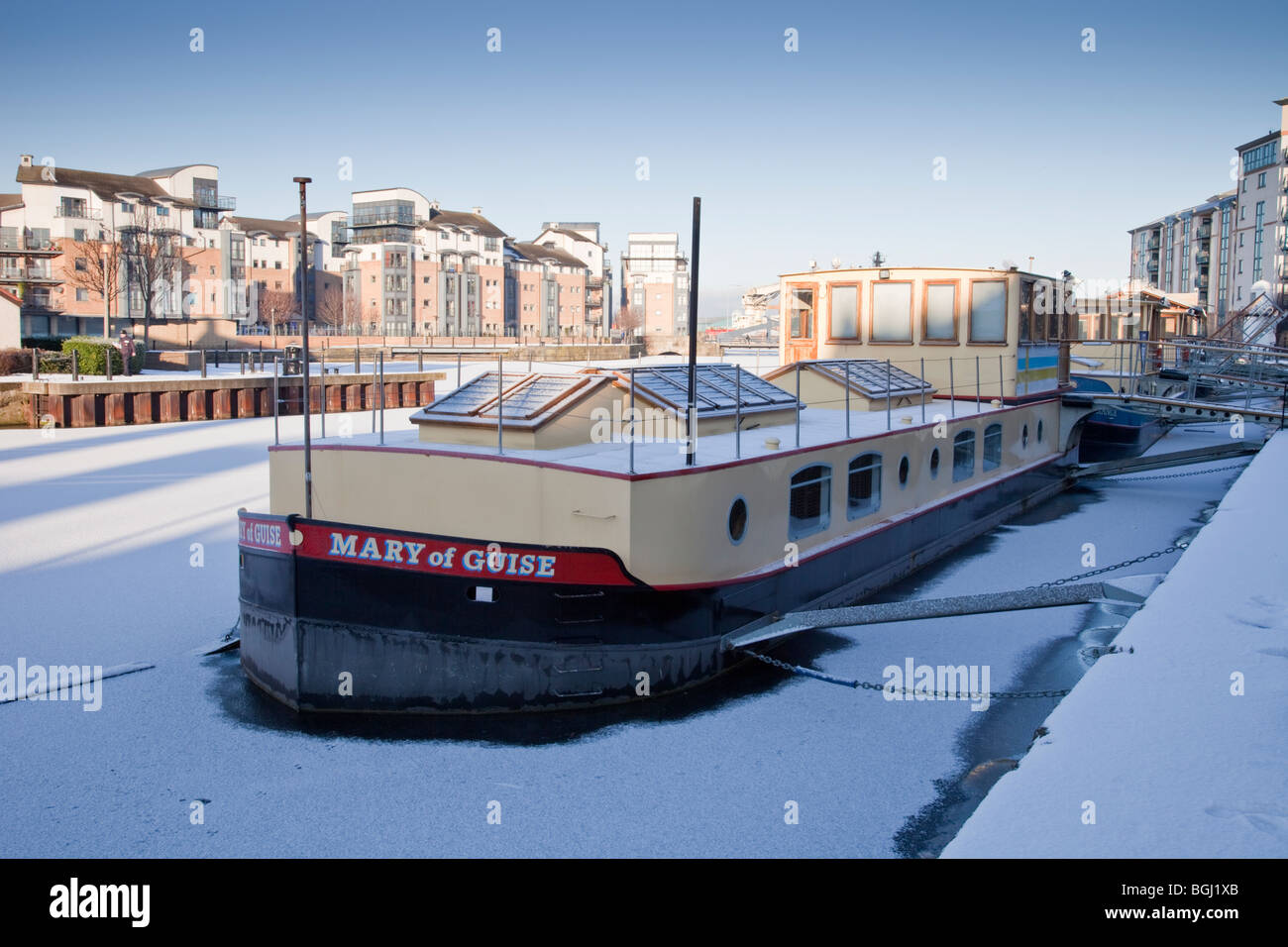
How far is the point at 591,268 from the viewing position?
392 ft

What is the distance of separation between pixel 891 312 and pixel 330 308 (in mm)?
76707

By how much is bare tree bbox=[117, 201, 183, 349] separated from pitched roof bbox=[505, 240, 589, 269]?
3653cm

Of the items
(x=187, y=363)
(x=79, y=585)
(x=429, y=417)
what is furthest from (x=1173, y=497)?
(x=187, y=363)

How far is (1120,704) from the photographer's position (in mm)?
6594

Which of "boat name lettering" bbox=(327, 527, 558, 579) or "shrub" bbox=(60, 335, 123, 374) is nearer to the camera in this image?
"boat name lettering" bbox=(327, 527, 558, 579)

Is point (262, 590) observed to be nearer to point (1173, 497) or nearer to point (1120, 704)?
point (1120, 704)

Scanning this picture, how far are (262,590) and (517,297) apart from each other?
95.1 meters

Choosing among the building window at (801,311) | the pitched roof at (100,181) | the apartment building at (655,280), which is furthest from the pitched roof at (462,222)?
the building window at (801,311)

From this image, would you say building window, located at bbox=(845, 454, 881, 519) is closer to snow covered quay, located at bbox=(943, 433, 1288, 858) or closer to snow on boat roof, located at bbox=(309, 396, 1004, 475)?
snow on boat roof, located at bbox=(309, 396, 1004, 475)

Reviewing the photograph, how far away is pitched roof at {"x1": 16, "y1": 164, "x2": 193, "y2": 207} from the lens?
67.9 m

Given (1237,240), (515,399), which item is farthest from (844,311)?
(1237,240)

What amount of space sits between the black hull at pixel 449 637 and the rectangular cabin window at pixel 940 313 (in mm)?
10464

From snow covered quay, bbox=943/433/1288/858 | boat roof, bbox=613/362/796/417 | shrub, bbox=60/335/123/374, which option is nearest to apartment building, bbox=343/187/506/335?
shrub, bbox=60/335/123/374
